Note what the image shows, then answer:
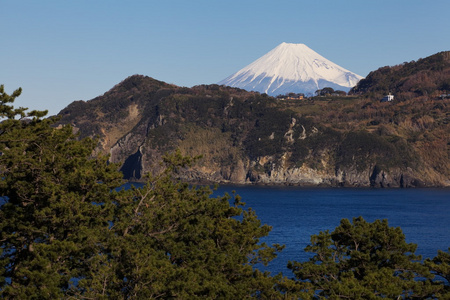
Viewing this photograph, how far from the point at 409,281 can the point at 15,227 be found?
42.9ft

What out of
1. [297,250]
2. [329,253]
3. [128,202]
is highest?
[128,202]

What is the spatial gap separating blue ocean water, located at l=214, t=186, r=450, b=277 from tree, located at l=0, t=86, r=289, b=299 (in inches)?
911

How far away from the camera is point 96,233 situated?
21469 mm

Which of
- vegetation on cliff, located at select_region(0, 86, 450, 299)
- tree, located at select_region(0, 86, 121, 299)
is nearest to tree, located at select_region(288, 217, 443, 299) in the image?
vegetation on cliff, located at select_region(0, 86, 450, 299)

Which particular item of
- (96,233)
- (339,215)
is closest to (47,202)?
(96,233)

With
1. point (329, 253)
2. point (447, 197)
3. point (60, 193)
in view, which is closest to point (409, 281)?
point (329, 253)

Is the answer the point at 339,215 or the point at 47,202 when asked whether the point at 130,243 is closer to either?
the point at 47,202

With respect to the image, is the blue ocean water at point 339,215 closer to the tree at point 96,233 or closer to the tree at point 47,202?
the tree at point 96,233

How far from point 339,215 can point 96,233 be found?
75.9 meters

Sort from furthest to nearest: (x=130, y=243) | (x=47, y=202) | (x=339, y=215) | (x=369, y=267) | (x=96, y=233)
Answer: (x=339, y=215) → (x=369, y=267) → (x=47, y=202) → (x=96, y=233) → (x=130, y=243)

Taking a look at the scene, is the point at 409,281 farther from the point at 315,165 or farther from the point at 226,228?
the point at 315,165

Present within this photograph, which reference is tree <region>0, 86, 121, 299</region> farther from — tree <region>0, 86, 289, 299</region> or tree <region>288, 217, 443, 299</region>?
tree <region>288, 217, 443, 299</region>

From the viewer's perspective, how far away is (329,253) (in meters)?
24.8

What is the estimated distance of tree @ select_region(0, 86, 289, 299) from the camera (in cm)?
1955
